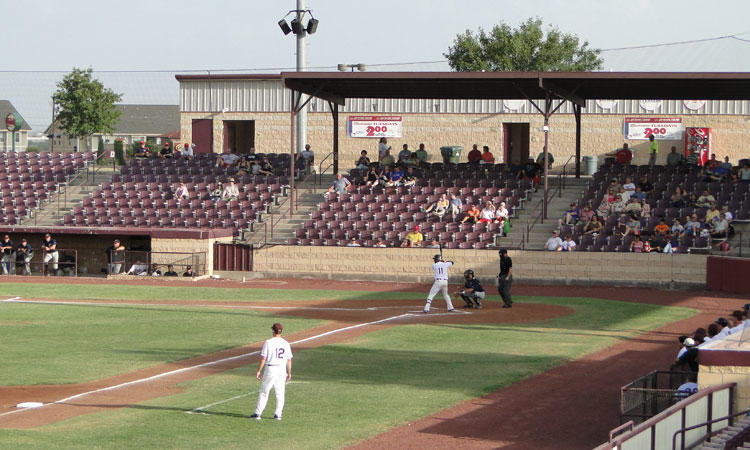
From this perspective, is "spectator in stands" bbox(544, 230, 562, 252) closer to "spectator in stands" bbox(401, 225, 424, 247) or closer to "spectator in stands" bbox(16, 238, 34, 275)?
"spectator in stands" bbox(401, 225, 424, 247)

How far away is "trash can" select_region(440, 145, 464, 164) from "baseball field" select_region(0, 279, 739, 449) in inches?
533

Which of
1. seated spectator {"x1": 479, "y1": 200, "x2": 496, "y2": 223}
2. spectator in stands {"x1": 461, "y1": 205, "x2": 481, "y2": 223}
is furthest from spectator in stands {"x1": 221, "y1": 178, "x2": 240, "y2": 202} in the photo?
seated spectator {"x1": 479, "y1": 200, "x2": 496, "y2": 223}

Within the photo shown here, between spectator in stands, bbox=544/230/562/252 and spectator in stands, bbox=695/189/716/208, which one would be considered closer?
spectator in stands, bbox=544/230/562/252

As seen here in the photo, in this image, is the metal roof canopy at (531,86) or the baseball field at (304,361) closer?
the baseball field at (304,361)

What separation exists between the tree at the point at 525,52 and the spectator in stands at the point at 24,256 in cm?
4057

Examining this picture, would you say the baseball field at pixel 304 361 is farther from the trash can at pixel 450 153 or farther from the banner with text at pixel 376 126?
→ the banner with text at pixel 376 126

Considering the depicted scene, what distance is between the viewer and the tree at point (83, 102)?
67312 mm

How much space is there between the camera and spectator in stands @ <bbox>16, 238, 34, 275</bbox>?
38219 mm

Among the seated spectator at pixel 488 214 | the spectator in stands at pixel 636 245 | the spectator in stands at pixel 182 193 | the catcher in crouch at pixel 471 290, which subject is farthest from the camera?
the spectator in stands at pixel 182 193

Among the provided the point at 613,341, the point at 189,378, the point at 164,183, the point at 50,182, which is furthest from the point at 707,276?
the point at 50,182

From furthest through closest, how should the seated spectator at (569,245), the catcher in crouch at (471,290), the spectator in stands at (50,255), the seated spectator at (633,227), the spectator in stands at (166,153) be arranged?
1. the spectator in stands at (166,153)
2. the spectator in stands at (50,255)
3. the seated spectator at (569,245)
4. the seated spectator at (633,227)
5. the catcher in crouch at (471,290)

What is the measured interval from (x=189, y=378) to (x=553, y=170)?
33.1 m

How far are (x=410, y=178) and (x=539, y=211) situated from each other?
18.3 feet

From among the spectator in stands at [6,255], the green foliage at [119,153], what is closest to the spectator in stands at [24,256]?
the spectator in stands at [6,255]
